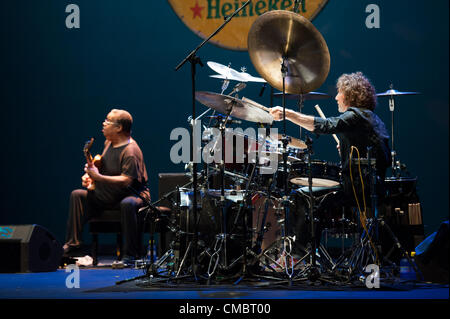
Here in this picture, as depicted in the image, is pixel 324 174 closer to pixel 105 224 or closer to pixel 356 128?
pixel 356 128

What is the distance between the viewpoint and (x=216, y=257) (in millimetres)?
4062

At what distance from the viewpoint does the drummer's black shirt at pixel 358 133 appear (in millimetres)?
3926

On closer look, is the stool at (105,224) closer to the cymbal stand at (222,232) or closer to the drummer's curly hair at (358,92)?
the cymbal stand at (222,232)

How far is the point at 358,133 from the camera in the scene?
4016 mm

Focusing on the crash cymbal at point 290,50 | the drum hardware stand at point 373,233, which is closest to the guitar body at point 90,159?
the crash cymbal at point 290,50

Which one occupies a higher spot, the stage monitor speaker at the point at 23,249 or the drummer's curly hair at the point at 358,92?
the drummer's curly hair at the point at 358,92

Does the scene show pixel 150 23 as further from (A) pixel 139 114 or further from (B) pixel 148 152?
(B) pixel 148 152

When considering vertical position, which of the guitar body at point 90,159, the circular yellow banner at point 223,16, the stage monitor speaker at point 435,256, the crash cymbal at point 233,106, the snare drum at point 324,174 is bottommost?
the stage monitor speaker at point 435,256

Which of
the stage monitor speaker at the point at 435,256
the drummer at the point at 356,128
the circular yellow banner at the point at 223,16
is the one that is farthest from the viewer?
the circular yellow banner at the point at 223,16

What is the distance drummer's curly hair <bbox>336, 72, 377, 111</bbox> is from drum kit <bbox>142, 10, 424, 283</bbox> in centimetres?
52

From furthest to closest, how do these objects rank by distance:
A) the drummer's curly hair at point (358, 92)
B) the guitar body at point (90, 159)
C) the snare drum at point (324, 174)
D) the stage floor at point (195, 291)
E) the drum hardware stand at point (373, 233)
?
the guitar body at point (90, 159) < the snare drum at point (324, 174) < the drummer's curly hair at point (358, 92) < the drum hardware stand at point (373, 233) < the stage floor at point (195, 291)

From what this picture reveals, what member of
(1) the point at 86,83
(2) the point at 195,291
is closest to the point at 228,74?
(2) the point at 195,291

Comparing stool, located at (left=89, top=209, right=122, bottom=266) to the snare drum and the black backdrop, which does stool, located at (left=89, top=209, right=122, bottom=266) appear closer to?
the black backdrop
